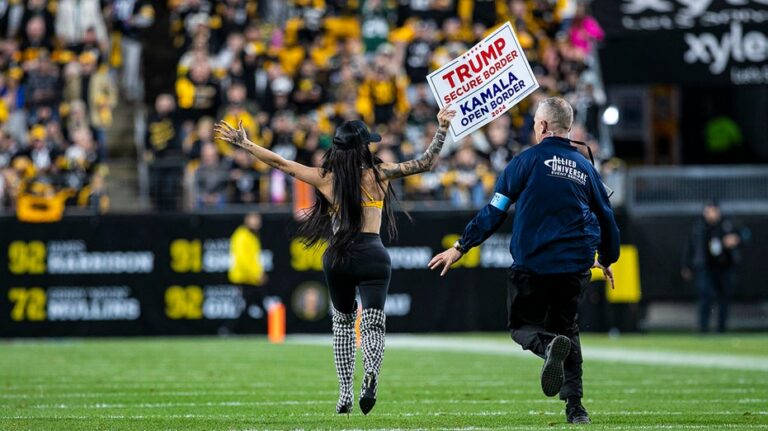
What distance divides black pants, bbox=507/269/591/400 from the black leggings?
35.5 inches

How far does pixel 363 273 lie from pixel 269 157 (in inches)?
39.1

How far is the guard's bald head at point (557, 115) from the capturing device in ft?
31.2

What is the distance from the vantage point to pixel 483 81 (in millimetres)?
10531

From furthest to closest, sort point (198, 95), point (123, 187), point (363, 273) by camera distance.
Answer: point (198, 95) → point (123, 187) → point (363, 273)

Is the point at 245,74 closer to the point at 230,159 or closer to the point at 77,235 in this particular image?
the point at 230,159

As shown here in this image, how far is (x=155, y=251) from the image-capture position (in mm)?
24250

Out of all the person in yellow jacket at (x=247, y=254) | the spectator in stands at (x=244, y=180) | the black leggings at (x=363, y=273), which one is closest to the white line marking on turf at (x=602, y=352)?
the person in yellow jacket at (x=247, y=254)

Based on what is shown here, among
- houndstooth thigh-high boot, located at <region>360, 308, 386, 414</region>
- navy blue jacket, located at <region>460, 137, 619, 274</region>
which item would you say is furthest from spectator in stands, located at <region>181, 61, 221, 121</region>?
navy blue jacket, located at <region>460, 137, 619, 274</region>

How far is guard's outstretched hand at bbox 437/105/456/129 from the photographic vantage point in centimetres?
1038

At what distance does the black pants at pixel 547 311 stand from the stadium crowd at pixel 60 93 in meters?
15.4

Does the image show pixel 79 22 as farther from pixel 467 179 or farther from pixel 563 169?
pixel 563 169

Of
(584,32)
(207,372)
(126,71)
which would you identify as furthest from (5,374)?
(584,32)

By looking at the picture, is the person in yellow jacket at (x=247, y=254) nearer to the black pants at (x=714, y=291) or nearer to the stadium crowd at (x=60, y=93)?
the stadium crowd at (x=60, y=93)

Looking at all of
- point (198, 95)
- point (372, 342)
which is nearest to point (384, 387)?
point (372, 342)
